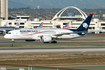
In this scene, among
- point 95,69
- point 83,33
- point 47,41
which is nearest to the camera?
point 95,69

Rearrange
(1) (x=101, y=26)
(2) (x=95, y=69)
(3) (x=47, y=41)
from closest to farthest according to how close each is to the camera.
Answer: (2) (x=95, y=69) → (3) (x=47, y=41) → (1) (x=101, y=26)

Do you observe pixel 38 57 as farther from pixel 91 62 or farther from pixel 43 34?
pixel 43 34

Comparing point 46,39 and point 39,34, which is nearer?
point 46,39

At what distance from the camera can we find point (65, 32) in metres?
67.4

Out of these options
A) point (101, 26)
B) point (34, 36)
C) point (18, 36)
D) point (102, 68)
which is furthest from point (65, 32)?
point (101, 26)

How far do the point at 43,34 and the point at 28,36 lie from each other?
4.53 metres

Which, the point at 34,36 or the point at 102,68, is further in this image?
the point at 34,36

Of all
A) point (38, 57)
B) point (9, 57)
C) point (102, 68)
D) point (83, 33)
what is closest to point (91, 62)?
point (102, 68)

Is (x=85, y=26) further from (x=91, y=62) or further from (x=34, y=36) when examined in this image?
(x=91, y=62)

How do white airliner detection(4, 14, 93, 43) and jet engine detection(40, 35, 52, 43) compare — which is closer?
jet engine detection(40, 35, 52, 43)

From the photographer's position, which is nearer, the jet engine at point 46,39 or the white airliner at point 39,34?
the jet engine at point 46,39

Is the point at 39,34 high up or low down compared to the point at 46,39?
up

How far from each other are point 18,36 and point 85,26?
2173cm

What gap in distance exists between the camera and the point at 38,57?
34031 millimetres
